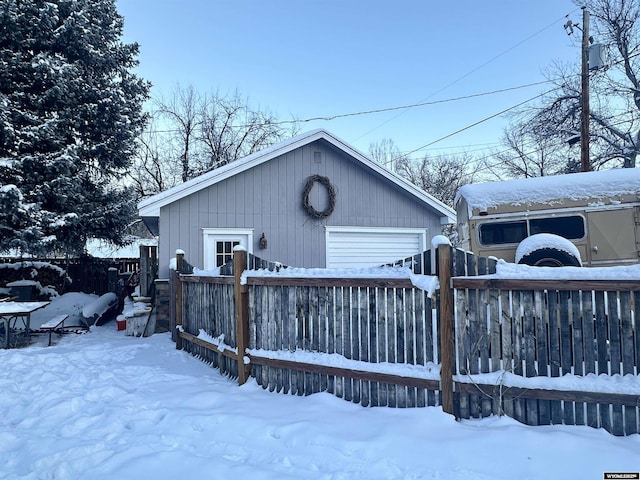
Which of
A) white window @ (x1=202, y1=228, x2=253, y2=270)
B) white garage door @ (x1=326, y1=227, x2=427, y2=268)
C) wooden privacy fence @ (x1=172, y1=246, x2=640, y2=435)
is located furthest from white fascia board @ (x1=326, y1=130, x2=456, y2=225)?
wooden privacy fence @ (x1=172, y1=246, x2=640, y2=435)

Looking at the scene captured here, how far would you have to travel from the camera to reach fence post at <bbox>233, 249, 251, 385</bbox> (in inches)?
189

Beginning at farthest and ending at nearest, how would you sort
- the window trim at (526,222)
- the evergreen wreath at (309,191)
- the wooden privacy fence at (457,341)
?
the evergreen wreath at (309,191)
the window trim at (526,222)
the wooden privacy fence at (457,341)

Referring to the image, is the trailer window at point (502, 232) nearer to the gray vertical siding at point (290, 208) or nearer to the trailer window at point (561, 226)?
the trailer window at point (561, 226)

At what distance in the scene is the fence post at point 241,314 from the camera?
15.7ft

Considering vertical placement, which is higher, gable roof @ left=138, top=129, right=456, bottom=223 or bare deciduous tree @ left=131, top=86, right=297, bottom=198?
bare deciduous tree @ left=131, top=86, right=297, bottom=198

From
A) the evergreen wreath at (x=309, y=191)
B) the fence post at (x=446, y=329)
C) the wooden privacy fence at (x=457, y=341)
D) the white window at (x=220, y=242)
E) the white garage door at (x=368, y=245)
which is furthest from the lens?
the white garage door at (x=368, y=245)

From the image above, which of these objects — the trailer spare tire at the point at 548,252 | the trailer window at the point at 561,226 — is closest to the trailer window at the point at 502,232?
the trailer window at the point at 561,226

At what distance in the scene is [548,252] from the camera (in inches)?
261

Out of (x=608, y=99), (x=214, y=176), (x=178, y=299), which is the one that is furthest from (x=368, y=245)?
(x=608, y=99)

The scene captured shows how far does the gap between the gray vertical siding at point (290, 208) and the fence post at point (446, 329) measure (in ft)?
21.9

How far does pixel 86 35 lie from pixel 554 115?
18.9m

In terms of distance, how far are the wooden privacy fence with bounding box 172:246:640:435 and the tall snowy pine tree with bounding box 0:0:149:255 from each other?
10022 millimetres

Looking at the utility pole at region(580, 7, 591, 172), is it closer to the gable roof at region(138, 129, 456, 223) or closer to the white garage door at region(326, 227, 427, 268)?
the gable roof at region(138, 129, 456, 223)

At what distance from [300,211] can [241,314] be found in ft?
18.8
